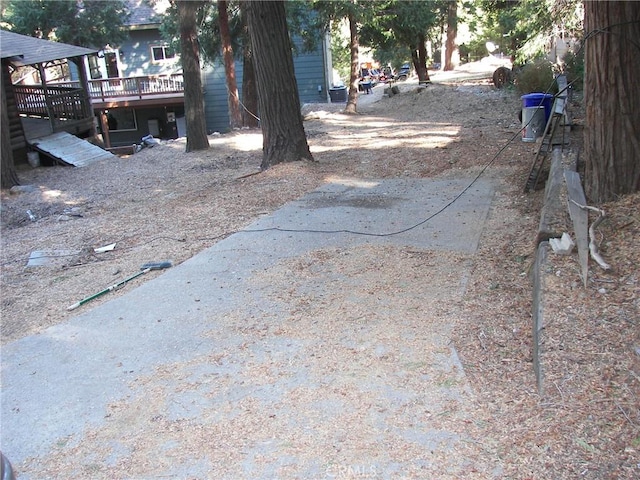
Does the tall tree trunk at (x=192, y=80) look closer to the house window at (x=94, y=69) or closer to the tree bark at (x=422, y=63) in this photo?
the tree bark at (x=422, y=63)

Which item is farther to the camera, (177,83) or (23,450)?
(177,83)

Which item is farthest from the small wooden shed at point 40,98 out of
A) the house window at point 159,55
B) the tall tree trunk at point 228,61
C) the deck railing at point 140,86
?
the house window at point 159,55

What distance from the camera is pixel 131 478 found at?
9.63 feet

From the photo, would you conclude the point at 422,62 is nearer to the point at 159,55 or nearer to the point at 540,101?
the point at 159,55

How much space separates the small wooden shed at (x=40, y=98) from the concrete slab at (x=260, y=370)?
13.5 m

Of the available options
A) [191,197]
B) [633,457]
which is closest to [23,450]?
[633,457]

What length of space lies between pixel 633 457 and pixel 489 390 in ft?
2.79

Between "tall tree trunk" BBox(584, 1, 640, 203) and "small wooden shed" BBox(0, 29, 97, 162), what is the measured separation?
15665 millimetres

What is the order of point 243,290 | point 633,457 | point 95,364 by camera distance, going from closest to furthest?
point 633,457 < point 95,364 < point 243,290

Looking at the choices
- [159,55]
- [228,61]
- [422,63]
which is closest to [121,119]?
[159,55]

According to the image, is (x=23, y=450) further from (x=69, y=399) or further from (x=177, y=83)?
(x=177, y=83)

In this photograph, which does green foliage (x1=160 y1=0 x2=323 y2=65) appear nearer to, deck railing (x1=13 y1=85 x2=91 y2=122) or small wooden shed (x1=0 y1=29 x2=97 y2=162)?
small wooden shed (x1=0 y1=29 x2=97 y2=162)

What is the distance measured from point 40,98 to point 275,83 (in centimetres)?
1403

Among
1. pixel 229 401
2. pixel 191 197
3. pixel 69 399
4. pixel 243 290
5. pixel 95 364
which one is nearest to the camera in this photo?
pixel 229 401
